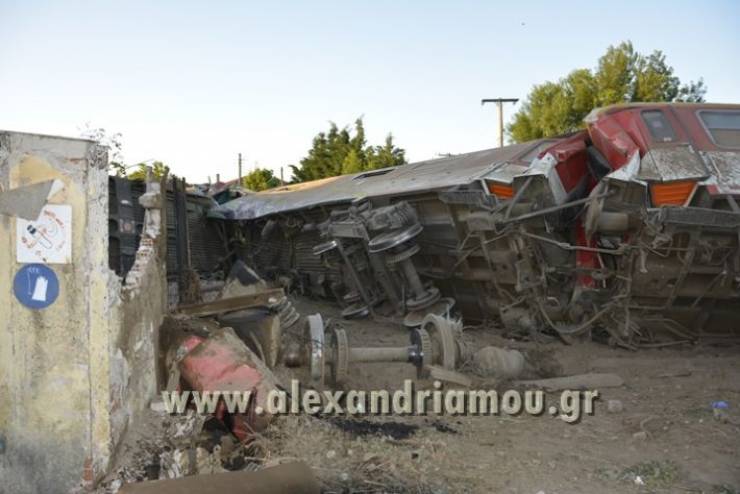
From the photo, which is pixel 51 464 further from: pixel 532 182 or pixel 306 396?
pixel 532 182

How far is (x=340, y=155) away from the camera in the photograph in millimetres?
27078

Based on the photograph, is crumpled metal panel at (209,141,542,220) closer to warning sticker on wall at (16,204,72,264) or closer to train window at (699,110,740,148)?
train window at (699,110,740,148)

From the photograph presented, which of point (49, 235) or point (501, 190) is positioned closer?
point (49, 235)

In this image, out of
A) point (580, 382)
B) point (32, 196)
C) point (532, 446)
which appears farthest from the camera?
point (580, 382)

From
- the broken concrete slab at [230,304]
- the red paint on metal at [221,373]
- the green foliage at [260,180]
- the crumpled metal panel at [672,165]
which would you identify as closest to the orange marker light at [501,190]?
the crumpled metal panel at [672,165]

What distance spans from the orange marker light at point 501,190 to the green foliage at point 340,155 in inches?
757

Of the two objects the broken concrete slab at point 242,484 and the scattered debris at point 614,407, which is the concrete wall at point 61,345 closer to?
the broken concrete slab at point 242,484

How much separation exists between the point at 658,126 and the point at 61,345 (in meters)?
5.59

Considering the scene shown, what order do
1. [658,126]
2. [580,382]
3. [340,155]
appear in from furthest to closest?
[340,155]
[658,126]
[580,382]

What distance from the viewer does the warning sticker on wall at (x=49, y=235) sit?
10.9 feet

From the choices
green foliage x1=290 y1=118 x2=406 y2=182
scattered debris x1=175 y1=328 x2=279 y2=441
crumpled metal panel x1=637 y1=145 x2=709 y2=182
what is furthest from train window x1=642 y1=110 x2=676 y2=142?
green foliage x1=290 y1=118 x2=406 y2=182

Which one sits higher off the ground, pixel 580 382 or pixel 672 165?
pixel 672 165

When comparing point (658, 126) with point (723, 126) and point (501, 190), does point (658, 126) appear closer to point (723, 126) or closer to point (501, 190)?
point (723, 126)

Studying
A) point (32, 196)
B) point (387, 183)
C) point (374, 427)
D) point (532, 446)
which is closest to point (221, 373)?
point (374, 427)
